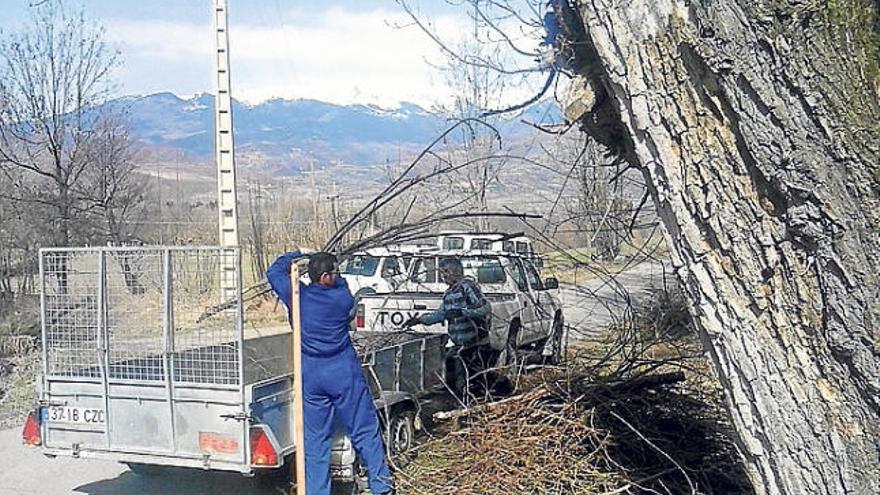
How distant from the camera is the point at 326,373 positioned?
7.36m

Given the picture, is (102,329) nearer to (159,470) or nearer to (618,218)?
(159,470)

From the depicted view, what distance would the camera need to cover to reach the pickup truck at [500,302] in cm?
1116

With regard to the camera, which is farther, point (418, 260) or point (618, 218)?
point (418, 260)

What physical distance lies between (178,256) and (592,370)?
3543mm

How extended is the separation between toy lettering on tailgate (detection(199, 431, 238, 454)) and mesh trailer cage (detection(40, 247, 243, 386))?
16.4 inches

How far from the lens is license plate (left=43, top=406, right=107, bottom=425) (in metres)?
7.46

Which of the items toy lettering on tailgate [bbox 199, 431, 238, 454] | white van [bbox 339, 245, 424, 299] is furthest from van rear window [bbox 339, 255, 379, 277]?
toy lettering on tailgate [bbox 199, 431, 238, 454]

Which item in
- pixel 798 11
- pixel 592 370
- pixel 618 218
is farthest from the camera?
pixel 592 370

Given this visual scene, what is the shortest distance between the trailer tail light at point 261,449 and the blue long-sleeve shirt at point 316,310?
2.52ft

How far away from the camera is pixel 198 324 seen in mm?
7676

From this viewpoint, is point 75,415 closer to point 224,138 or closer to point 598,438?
point 598,438

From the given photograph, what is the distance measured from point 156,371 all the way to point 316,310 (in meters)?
1.34

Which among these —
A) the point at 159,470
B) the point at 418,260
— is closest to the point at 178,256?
the point at 159,470

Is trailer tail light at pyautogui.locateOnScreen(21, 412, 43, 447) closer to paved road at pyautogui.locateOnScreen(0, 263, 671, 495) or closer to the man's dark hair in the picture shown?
paved road at pyautogui.locateOnScreen(0, 263, 671, 495)
